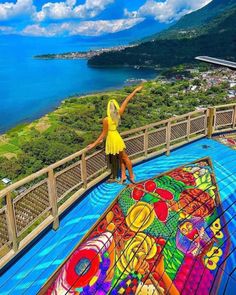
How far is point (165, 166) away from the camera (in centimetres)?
674

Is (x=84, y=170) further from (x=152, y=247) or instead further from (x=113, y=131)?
(x=152, y=247)

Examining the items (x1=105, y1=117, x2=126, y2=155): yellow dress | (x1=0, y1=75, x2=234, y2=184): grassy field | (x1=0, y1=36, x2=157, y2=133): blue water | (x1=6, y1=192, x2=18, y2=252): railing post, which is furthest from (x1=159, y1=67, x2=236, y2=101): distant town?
(x1=6, y1=192, x2=18, y2=252): railing post

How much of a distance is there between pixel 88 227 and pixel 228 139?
16.1 feet

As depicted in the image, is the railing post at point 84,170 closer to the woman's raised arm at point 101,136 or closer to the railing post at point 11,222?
the woman's raised arm at point 101,136

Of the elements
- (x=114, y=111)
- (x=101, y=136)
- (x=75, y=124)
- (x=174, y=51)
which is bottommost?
(x=75, y=124)

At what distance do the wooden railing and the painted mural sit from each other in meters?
0.78

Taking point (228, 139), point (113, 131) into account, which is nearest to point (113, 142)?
point (113, 131)

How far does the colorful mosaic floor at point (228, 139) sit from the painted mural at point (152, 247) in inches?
115

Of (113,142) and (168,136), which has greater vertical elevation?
(113,142)

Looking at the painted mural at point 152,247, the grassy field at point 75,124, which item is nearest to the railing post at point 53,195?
the painted mural at point 152,247

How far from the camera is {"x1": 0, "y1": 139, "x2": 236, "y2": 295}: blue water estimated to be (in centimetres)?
382

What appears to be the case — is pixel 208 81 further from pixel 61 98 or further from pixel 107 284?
pixel 107 284

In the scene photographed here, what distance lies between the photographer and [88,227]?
4.72 meters

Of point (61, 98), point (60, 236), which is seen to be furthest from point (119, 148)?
point (61, 98)
